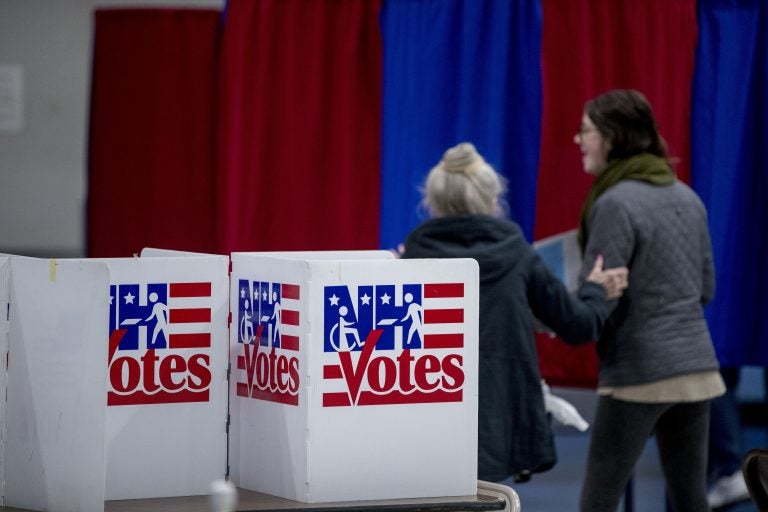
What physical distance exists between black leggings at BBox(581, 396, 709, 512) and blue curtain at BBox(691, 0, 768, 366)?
3.48 feet

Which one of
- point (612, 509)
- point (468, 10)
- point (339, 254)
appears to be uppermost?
point (468, 10)

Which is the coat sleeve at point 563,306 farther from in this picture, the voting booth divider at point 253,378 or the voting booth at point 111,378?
the voting booth at point 111,378

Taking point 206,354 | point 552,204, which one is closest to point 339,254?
point 206,354

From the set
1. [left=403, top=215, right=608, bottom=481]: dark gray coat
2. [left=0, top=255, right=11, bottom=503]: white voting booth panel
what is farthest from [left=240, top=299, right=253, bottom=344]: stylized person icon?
[left=403, top=215, right=608, bottom=481]: dark gray coat

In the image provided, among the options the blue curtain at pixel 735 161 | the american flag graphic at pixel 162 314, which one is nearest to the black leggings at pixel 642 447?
the blue curtain at pixel 735 161

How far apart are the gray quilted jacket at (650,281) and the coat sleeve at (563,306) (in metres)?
0.12

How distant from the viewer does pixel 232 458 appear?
1818 millimetres

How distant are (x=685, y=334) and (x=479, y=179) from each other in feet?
2.00

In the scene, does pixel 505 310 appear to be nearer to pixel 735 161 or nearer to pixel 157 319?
pixel 157 319

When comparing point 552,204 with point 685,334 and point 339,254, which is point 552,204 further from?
point 339,254

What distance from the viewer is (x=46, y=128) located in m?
5.42

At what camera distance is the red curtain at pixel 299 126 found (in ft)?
13.2

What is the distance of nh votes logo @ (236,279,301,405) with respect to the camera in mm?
1684

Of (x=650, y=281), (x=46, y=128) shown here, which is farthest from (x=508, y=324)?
(x=46, y=128)
